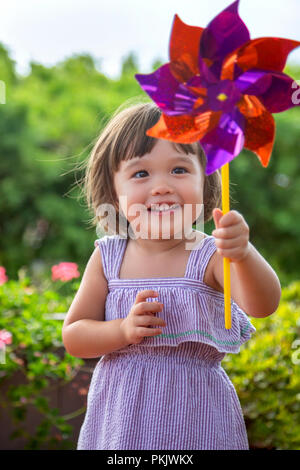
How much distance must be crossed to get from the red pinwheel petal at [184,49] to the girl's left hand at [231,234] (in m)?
0.23

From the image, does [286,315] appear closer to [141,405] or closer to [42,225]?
[141,405]

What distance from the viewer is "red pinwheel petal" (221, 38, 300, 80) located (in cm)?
93

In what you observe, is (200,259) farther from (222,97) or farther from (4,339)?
(4,339)

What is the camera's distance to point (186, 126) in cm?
98

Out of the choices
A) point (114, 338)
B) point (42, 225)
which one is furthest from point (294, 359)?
point (42, 225)

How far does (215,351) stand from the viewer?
1156 millimetres

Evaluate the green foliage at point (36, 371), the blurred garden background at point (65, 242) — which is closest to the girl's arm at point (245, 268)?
the blurred garden background at point (65, 242)

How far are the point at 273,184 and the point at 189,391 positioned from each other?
7542 millimetres

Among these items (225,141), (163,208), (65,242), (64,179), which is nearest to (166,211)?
(163,208)

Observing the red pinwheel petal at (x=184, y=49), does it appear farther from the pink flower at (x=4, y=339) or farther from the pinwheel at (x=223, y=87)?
the pink flower at (x=4, y=339)

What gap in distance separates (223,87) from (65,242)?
21.1 feet

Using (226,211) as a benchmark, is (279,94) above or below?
above

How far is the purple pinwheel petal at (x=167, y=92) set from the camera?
0.96 m

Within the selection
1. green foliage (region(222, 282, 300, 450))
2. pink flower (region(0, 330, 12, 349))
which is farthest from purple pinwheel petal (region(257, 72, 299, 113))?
pink flower (region(0, 330, 12, 349))
